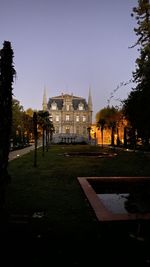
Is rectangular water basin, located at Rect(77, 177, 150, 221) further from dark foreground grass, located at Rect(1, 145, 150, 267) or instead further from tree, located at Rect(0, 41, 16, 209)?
tree, located at Rect(0, 41, 16, 209)

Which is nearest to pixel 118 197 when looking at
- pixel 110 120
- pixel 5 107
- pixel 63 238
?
pixel 63 238

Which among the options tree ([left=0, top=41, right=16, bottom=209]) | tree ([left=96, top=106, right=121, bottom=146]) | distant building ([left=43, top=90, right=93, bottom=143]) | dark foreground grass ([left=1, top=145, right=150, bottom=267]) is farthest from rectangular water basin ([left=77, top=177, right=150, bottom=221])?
distant building ([left=43, top=90, right=93, bottom=143])

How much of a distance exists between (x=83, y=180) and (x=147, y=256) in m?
7.98

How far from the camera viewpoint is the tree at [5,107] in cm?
730

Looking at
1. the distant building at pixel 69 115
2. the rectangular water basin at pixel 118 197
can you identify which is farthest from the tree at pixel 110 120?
the rectangular water basin at pixel 118 197

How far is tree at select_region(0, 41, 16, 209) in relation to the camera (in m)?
7.30

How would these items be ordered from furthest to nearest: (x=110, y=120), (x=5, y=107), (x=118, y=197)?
(x=110, y=120) → (x=118, y=197) → (x=5, y=107)

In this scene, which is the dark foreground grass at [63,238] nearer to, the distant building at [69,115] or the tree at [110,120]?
the tree at [110,120]

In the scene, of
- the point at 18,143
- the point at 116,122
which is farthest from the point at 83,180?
the point at 116,122

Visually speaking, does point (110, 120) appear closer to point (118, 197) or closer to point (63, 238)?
point (118, 197)

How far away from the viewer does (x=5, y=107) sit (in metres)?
7.73

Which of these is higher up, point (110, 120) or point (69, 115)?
point (69, 115)

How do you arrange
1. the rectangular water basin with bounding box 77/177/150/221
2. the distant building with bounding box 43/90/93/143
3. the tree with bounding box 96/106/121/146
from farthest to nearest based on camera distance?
the distant building with bounding box 43/90/93/143 < the tree with bounding box 96/106/121/146 < the rectangular water basin with bounding box 77/177/150/221

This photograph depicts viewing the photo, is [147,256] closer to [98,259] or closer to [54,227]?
[98,259]
